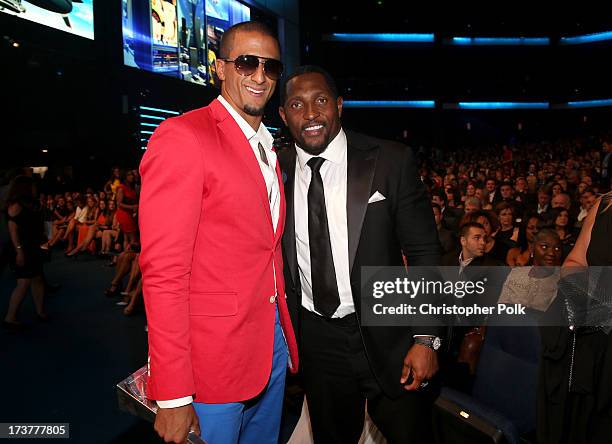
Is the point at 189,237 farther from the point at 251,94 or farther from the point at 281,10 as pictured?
the point at 281,10

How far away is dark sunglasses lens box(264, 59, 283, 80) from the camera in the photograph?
1.93m

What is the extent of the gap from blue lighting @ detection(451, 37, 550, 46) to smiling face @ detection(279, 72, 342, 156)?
32.1 m

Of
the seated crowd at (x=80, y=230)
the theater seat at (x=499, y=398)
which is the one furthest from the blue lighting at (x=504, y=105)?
the theater seat at (x=499, y=398)

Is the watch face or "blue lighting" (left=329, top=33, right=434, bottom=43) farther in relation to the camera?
"blue lighting" (left=329, top=33, right=434, bottom=43)

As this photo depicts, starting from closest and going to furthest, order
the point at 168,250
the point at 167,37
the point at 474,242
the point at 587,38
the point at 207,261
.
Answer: the point at 168,250 < the point at 207,261 < the point at 474,242 < the point at 167,37 < the point at 587,38

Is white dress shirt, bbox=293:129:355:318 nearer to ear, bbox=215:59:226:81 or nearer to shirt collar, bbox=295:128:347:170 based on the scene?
shirt collar, bbox=295:128:347:170

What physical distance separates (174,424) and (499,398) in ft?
6.52

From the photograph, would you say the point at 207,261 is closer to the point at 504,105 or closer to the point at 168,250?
the point at 168,250

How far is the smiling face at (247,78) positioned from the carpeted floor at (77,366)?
7.62 ft

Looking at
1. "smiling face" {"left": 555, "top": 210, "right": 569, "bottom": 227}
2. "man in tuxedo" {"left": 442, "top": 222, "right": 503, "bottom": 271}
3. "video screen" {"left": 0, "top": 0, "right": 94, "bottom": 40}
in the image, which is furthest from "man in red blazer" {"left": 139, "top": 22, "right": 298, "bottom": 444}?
"video screen" {"left": 0, "top": 0, "right": 94, "bottom": 40}

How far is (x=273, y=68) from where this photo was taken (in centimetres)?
194

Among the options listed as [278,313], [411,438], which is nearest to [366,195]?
[278,313]

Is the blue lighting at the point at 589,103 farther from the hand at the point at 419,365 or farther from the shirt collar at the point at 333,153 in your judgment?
the hand at the point at 419,365

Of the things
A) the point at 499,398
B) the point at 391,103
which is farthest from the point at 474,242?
the point at 391,103
